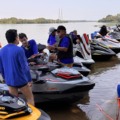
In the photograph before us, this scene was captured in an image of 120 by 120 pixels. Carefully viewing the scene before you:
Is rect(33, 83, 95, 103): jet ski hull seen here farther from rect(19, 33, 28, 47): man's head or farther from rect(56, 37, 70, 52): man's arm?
rect(56, 37, 70, 52): man's arm

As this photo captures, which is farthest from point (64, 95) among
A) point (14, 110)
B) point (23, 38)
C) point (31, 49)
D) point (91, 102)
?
point (14, 110)

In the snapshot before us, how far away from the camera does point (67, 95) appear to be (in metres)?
5.97

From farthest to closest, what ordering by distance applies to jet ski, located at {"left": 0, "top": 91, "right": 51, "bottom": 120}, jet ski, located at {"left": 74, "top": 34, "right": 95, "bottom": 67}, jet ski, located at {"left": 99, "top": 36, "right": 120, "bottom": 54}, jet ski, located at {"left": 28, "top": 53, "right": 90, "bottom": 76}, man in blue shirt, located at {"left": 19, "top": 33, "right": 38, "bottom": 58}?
jet ski, located at {"left": 99, "top": 36, "right": 120, "bottom": 54}, jet ski, located at {"left": 74, "top": 34, "right": 95, "bottom": 67}, man in blue shirt, located at {"left": 19, "top": 33, "right": 38, "bottom": 58}, jet ski, located at {"left": 28, "top": 53, "right": 90, "bottom": 76}, jet ski, located at {"left": 0, "top": 91, "right": 51, "bottom": 120}

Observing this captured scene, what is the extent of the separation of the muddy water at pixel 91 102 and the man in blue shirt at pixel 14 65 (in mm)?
1285

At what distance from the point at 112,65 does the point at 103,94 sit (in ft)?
16.1

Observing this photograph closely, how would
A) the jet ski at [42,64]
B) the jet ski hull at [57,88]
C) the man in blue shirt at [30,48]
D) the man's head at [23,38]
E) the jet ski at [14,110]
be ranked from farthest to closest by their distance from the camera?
the man in blue shirt at [30,48] < the man's head at [23,38] < the jet ski at [42,64] < the jet ski hull at [57,88] < the jet ski at [14,110]

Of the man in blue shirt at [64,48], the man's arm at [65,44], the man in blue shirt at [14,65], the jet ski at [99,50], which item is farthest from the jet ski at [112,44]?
the man in blue shirt at [14,65]

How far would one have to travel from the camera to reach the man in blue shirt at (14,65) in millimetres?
4711

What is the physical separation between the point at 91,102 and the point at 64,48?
129cm

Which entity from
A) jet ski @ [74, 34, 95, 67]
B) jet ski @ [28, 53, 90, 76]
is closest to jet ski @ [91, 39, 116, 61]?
jet ski @ [74, 34, 95, 67]

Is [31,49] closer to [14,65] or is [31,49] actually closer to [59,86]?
[59,86]

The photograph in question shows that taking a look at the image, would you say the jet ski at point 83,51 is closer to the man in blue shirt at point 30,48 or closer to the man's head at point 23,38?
the man in blue shirt at point 30,48

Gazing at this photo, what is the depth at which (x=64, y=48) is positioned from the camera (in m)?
7.06

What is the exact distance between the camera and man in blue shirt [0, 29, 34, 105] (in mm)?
4711
